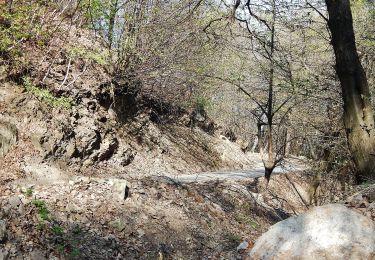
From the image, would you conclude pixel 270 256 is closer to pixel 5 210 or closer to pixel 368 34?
pixel 5 210

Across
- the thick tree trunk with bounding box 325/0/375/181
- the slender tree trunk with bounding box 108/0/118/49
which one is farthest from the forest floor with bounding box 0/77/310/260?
the slender tree trunk with bounding box 108/0/118/49

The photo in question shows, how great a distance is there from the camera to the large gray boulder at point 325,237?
464 centimetres

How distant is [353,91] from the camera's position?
531 cm

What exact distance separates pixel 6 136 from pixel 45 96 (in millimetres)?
1720

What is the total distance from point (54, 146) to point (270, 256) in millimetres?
5744

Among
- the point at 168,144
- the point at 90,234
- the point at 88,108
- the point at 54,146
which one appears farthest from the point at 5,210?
the point at 168,144

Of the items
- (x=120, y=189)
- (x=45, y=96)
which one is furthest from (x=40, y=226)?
(x=45, y=96)

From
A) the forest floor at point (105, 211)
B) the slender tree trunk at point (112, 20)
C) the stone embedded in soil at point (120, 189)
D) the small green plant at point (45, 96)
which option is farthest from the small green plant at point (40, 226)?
the slender tree trunk at point (112, 20)

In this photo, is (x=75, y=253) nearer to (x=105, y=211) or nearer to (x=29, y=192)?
(x=105, y=211)

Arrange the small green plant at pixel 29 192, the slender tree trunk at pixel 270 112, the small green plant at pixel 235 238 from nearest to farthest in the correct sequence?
the small green plant at pixel 29 192, the small green plant at pixel 235 238, the slender tree trunk at pixel 270 112

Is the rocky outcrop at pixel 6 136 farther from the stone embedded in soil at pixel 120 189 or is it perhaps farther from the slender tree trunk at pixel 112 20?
the slender tree trunk at pixel 112 20

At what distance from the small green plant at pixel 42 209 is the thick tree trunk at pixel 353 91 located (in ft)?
15.6

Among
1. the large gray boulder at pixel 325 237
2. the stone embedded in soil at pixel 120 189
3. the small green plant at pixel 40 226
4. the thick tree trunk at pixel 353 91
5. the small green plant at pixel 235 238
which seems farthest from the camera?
the small green plant at pixel 235 238

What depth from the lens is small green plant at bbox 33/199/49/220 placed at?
6.23 m
